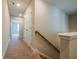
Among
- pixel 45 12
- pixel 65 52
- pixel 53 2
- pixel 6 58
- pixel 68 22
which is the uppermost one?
pixel 53 2

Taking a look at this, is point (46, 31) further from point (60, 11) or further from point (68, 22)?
point (68, 22)

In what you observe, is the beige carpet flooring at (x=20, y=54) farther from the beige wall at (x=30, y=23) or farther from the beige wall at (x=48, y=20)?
the beige wall at (x=48, y=20)

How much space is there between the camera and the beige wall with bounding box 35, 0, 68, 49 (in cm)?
397

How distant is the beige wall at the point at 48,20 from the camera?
3.97 m

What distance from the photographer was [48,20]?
438 centimetres

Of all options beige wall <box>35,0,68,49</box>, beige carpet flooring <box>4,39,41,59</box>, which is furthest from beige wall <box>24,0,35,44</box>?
beige carpet flooring <box>4,39,41,59</box>

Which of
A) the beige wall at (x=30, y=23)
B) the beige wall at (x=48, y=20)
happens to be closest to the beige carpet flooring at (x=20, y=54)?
the beige wall at (x=30, y=23)

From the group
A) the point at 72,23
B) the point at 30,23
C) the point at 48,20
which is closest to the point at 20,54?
the point at 30,23

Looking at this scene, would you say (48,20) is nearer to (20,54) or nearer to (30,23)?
(30,23)

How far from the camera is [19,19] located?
33.0 ft

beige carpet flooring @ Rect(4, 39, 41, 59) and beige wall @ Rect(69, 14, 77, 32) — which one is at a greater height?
beige wall @ Rect(69, 14, 77, 32)

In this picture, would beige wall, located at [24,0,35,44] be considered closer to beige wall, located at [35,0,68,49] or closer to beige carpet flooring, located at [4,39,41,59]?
beige wall, located at [35,0,68,49]

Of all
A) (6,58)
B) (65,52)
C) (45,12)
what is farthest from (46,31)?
(65,52)

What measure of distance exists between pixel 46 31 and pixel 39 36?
531mm
